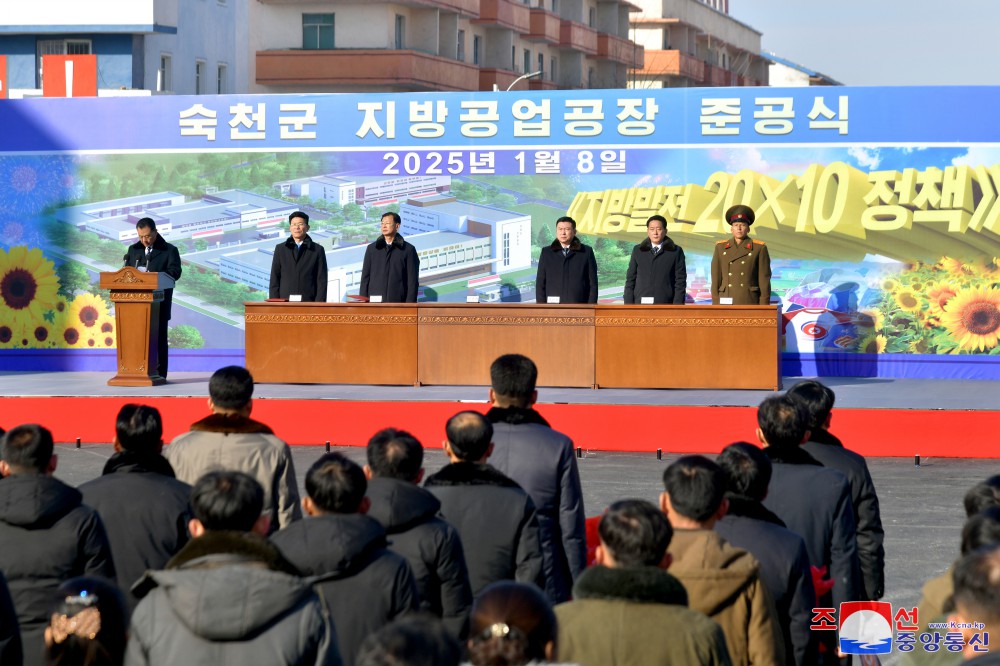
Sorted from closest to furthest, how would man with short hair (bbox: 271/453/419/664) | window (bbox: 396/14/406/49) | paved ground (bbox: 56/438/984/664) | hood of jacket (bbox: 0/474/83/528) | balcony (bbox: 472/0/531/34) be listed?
man with short hair (bbox: 271/453/419/664)
hood of jacket (bbox: 0/474/83/528)
paved ground (bbox: 56/438/984/664)
window (bbox: 396/14/406/49)
balcony (bbox: 472/0/531/34)

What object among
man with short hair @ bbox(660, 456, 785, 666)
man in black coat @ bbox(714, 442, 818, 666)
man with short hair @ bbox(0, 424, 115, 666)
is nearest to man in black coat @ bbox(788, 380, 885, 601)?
man in black coat @ bbox(714, 442, 818, 666)

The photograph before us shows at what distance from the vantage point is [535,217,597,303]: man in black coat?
1380 centimetres

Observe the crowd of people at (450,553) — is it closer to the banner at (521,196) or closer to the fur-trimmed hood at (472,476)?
the fur-trimmed hood at (472,476)

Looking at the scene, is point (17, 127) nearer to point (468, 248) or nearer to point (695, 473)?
point (468, 248)

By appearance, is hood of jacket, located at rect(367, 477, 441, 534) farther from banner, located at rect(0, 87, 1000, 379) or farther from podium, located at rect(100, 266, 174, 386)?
banner, located at rect(0, 87, 1000, 379)

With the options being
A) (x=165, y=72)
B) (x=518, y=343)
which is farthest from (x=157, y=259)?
(x=165, y=72)

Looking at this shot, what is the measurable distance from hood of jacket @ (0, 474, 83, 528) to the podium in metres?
9.76

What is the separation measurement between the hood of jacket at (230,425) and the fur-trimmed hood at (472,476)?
3.21 ft

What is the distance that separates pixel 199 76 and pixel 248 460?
128 feet

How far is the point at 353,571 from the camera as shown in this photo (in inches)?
139

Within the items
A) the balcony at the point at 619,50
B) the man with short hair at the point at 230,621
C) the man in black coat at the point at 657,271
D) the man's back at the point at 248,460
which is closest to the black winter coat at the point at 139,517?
the man's back at the point at 248,460

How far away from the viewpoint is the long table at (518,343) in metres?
13.4

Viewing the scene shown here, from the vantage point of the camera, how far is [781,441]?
4609mm

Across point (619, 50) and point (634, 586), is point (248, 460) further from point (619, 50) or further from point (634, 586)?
point (619, 50)
